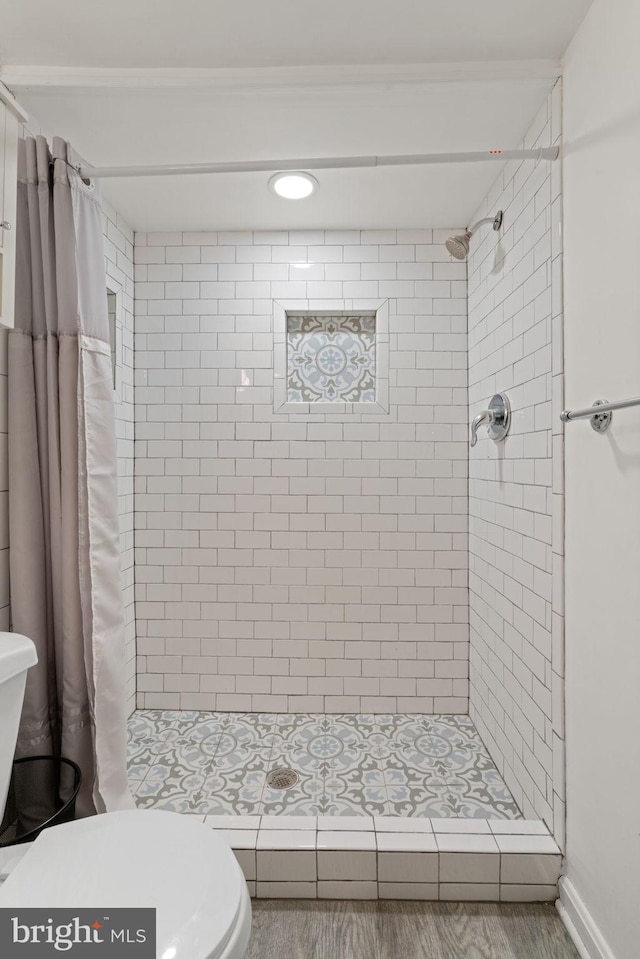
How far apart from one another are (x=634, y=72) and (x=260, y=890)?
7.52 ft

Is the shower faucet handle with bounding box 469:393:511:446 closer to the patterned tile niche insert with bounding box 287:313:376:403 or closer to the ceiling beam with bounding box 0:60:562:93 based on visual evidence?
the patterned tile niche insert with bounding box 287:313:376:403

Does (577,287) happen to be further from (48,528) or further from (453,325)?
(48,528)

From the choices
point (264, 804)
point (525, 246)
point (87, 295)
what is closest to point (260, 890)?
point (264, 804)

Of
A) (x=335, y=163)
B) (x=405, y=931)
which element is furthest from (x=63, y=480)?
(x=405, y=931)

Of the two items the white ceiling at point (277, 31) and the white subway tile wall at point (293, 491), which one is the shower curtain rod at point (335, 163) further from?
the white subway tile wall at point (293, 491)

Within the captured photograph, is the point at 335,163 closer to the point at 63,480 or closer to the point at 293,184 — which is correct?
the point at 293,184

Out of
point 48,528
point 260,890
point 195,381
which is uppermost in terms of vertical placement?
point 195,381

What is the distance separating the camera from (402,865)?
1.44m

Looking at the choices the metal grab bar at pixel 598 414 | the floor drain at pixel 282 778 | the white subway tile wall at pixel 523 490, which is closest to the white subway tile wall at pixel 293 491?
the white subway tile wall at pixel 523 490

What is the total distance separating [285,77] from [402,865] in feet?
A: 7.57

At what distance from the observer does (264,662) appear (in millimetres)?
2395

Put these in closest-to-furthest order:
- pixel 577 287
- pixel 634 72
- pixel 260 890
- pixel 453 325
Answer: pixel 634 72, pixel 577 287, pixel 260 890, pixel 453 325

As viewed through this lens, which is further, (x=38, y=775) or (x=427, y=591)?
(x=427, y=591)

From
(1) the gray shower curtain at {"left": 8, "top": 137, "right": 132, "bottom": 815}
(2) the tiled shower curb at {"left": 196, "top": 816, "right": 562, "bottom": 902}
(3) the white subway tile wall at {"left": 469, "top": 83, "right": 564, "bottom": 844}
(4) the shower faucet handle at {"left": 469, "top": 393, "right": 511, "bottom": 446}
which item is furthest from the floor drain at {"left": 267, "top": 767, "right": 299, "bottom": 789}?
(4) the shower faucet handle at {"left": 469, "top": 393, "right": 511, "bottom": 446}
